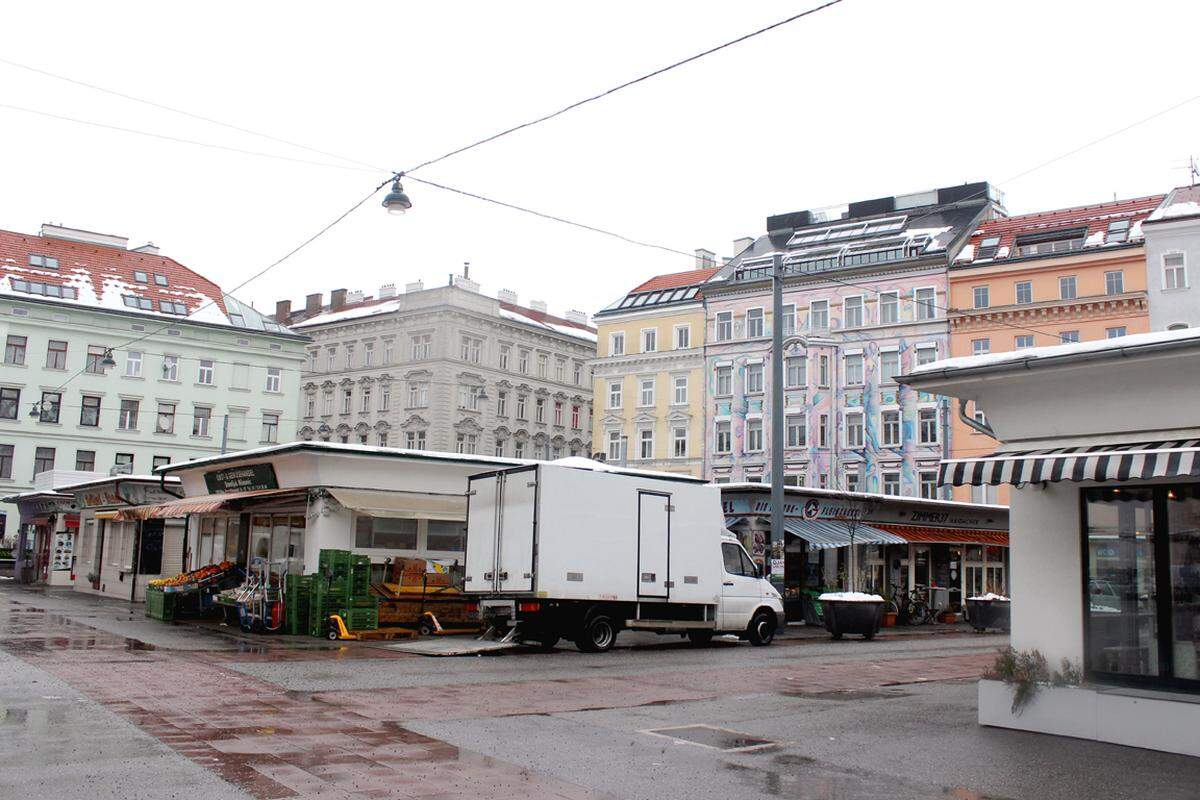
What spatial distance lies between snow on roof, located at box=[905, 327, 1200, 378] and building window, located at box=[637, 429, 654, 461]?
51.6 m

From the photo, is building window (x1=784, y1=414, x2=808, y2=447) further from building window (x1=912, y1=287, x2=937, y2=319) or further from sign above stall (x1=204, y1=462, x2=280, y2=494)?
sign above stall (x1=204, y1=462, x2=280, y2=494)

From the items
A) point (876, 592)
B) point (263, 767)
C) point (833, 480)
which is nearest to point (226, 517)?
point (876, 592)

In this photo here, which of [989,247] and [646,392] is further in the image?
[646,392]

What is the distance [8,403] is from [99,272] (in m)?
9.27

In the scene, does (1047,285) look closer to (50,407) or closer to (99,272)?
(99,272)

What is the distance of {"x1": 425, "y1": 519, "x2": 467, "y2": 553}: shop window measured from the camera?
25.2m

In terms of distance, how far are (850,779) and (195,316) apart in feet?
208

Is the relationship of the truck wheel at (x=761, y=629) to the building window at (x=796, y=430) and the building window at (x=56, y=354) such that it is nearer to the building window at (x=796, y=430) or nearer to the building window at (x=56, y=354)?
the building window at (x=796, y=430)

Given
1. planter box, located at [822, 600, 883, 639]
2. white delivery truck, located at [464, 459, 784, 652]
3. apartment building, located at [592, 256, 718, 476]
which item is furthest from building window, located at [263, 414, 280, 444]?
white delivery truck, located at [464, 459, 784, 652]

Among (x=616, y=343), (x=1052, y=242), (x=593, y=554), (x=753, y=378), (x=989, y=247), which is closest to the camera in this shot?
(x=593, y=554)

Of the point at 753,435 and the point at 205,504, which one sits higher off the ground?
the point at 753,435

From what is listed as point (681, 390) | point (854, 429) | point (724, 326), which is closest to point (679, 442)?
point (681, 390)

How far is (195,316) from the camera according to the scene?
66.0 metres

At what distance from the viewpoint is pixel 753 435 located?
193 feet
